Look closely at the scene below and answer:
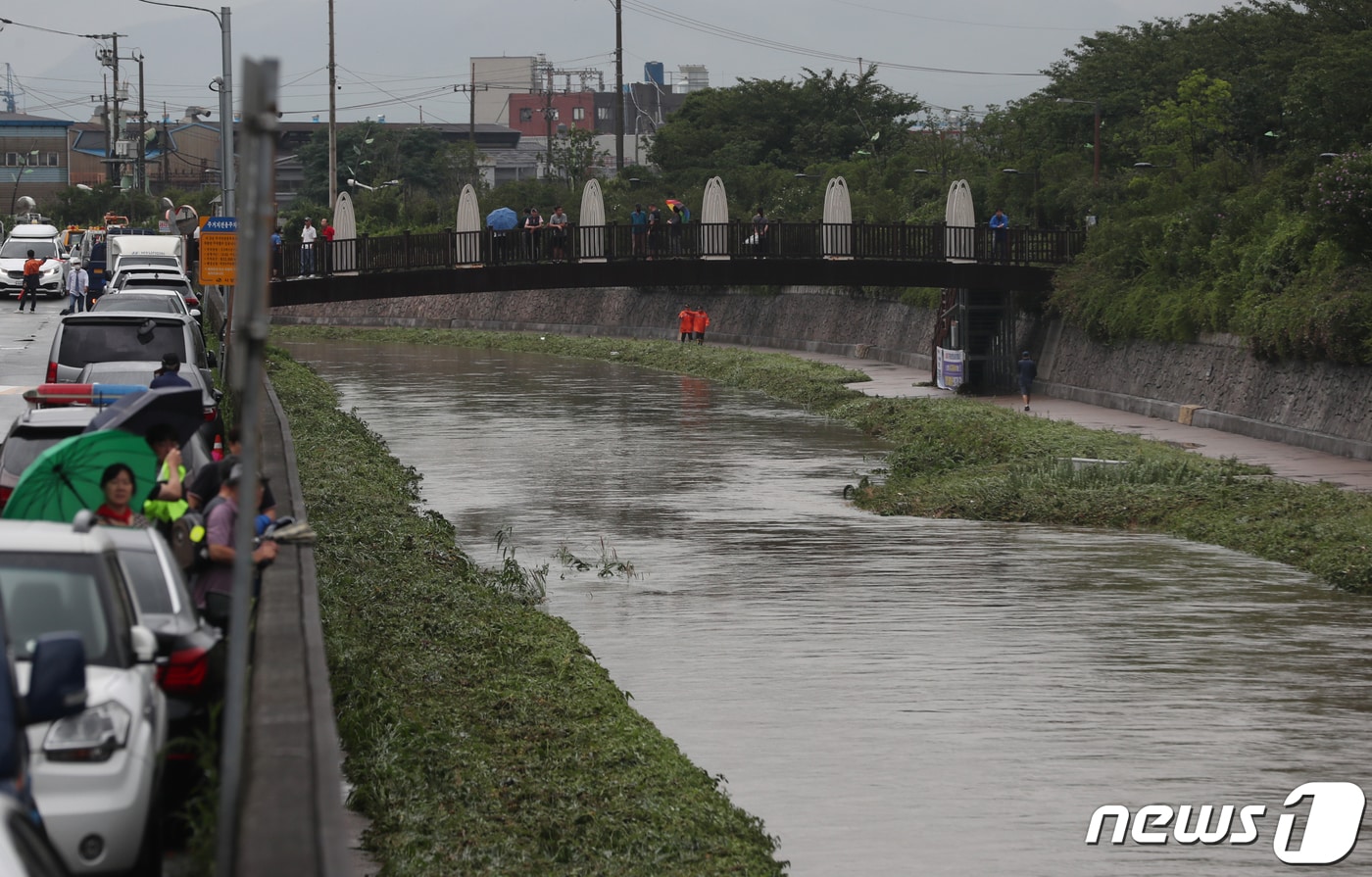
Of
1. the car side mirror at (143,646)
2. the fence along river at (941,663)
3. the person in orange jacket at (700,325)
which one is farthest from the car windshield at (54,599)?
the person in orange jacket at (700,325)

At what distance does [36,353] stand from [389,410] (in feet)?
43.5

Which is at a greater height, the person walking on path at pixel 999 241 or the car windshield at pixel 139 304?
the person walking on path at pixel 999 241

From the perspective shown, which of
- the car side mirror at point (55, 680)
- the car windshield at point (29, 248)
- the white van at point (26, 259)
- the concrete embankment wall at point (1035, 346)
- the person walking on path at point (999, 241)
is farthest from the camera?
the car windshield at point (29, 248)

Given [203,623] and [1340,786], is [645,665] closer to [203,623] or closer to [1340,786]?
[1340,786]

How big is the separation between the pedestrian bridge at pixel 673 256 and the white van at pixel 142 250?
3.15 metres

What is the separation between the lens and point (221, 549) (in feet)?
35.1

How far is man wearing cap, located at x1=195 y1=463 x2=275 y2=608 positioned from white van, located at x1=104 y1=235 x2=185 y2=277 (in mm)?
33658

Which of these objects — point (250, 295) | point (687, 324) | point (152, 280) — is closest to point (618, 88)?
point (687, 324)

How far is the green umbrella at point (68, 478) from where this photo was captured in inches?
413

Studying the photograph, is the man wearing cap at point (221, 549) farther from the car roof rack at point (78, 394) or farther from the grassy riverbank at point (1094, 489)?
the grassy riverbank at point (1094, 489)

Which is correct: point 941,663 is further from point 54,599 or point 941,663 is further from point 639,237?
point 639,237

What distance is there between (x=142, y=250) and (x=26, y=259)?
9.52 m

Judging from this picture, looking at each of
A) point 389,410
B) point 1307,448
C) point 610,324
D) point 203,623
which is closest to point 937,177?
point 610,324

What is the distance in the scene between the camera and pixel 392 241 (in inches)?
1780
